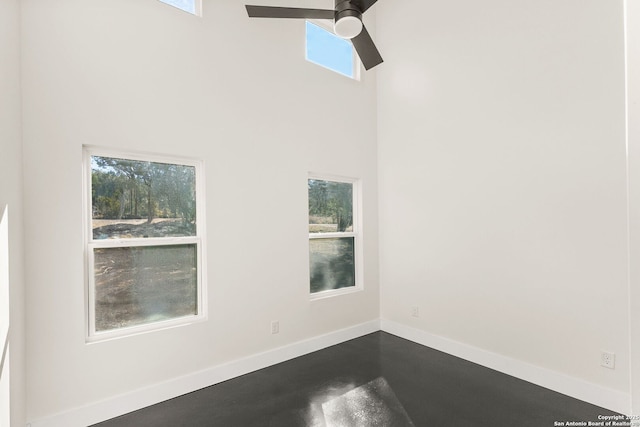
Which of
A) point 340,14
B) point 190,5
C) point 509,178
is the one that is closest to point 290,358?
point 509,178

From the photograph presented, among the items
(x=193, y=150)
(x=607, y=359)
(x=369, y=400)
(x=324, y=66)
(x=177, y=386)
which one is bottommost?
(x=369, y=400)

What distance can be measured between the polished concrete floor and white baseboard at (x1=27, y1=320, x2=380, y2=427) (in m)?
0.06

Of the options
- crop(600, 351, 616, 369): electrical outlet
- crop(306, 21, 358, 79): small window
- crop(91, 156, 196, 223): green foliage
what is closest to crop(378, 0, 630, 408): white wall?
crop(600, 351, 616, 369): electrical outlet

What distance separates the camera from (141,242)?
254cm

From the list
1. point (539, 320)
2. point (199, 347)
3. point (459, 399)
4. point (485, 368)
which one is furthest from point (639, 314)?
point (199, 347)

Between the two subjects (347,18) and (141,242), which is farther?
(141,242)

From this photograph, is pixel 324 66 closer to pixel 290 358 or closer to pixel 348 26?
pixel 348 26

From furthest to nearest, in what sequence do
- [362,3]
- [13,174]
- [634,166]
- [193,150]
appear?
[193,150], [362,3], [13,174], [634,166]

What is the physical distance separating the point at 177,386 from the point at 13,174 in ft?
6.27

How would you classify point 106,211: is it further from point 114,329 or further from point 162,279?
point 114,329

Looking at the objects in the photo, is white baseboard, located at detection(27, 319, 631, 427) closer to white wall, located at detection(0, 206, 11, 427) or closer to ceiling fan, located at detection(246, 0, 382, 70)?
white wall, located at detection(0, 206, 11, 427)

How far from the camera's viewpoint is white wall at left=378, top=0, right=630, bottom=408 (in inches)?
96.7

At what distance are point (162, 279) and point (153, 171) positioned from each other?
0.90 metres

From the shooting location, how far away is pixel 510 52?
2975 mm
